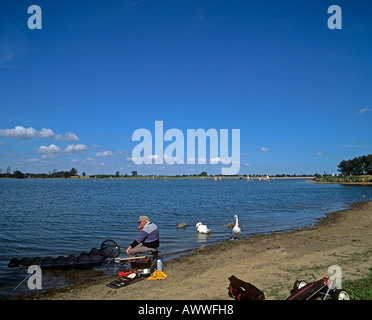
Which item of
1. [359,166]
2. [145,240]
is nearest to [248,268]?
[145,240]

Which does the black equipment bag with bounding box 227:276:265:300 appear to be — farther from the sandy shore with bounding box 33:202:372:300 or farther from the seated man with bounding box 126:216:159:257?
the seated man with bounding box 126:216:159:257

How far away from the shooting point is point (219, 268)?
12.3 metres

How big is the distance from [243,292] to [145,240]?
15.8 feet

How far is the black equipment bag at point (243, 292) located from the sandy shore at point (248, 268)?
27 centimetres

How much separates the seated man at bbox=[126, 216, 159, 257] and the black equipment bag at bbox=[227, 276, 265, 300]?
4117mm

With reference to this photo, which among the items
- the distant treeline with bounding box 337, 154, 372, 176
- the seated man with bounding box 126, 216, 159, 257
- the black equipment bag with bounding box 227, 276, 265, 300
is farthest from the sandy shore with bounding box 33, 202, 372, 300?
the distant treeline with bounding box 337, 154, 372, 176

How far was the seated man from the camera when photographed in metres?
11.5

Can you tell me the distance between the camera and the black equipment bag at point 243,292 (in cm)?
804

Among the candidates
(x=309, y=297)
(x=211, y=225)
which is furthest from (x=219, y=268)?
(x=211, y=225)

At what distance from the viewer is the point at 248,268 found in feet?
39.1
